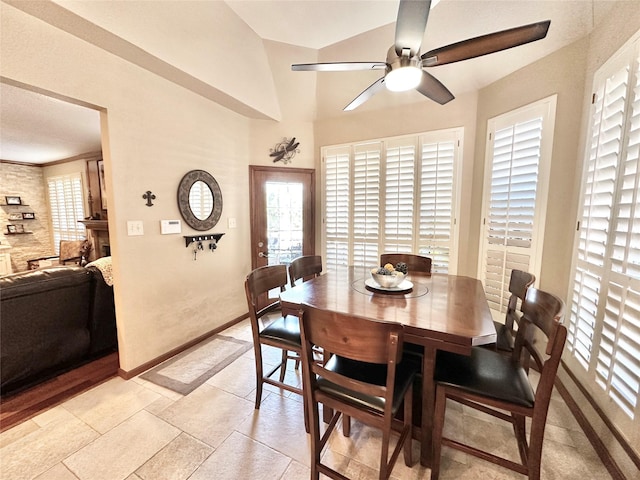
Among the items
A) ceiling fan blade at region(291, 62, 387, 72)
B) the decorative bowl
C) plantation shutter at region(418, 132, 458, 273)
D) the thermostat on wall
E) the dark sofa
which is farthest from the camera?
plantation shutter at region(418, 132, 458, 273)

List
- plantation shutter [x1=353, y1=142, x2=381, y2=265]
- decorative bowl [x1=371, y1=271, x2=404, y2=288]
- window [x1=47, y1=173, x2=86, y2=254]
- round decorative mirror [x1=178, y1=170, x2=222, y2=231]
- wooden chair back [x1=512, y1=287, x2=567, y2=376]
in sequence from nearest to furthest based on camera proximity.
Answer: wooden chair back [x1=512, y1=287, x2=567, y2=376] < decorative bowl [x1=371, y1=271, x2=404, y2=288] < round decorative mirror [x1=178, y1=170, x2=222, y2=231] < plantation shutter [x1=353, y1=142, x2=381, y2=265] < window [x1=47, y1=173, x2=86, y2=254]

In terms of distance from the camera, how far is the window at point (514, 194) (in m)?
2.27

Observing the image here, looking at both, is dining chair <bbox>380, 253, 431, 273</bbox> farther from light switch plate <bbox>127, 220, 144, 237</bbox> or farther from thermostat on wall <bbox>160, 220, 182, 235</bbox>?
light switch plate <bbox>127, 220, 144, 237</bbox>

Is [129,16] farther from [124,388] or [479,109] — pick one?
[479,109]

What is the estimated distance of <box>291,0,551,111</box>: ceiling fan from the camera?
4.23 ft

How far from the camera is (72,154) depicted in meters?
4.96

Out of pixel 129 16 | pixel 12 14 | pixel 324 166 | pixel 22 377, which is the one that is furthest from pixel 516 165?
pixel 22 377

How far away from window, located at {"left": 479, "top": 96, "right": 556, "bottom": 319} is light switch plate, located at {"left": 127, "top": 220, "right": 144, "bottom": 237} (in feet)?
11.0

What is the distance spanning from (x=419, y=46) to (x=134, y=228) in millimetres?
2501

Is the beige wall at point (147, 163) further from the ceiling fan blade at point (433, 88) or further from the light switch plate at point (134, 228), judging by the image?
the ceiling fan blade at point (433, 88)

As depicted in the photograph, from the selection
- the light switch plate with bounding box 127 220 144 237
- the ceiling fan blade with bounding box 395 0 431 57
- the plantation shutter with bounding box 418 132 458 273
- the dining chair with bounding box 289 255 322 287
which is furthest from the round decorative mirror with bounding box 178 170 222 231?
the plantation shutter with bounding box 418 132 458 273

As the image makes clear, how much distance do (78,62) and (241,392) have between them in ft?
8.86

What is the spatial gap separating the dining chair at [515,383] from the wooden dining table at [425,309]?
4.5 inches

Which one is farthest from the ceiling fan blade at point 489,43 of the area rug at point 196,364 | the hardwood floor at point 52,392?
the hardwood floor at point 52,392
